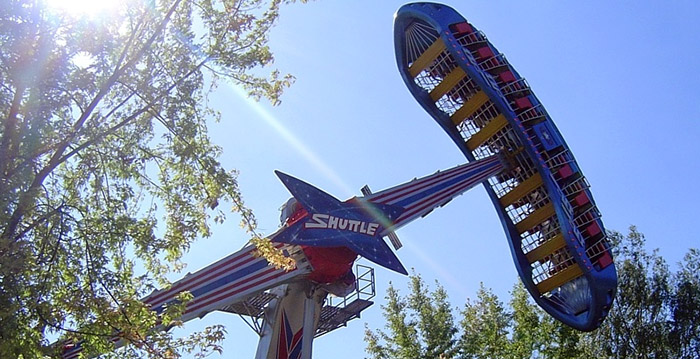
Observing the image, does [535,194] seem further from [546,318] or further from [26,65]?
[26,65]

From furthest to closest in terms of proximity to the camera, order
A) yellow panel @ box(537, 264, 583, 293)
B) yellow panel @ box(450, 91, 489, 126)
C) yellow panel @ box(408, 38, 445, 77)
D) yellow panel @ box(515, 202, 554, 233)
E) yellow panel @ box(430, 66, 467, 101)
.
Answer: yellow panel @ box(408, 38, 445, 77) < yellow panel @ box(430, 66, 467, 101) < yellow panel @ box(450, 91, 489, 126) < yellow panel @ box(515, 202, 554, 233) < yellow panel @ box(537, 264, 583, 293)

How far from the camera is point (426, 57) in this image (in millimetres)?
25406

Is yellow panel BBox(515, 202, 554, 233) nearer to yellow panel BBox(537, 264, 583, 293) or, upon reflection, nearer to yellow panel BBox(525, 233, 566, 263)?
yellow panel BBox(525, 233, 566, 263)

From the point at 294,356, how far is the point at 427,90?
1097cm

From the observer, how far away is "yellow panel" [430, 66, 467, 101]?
24734 millimetres

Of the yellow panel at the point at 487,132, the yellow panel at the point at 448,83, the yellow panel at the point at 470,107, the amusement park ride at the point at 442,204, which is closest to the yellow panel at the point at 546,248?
the amusement park ride at the point at 442,204

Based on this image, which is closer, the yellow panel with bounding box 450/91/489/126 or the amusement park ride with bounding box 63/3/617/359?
the amusement park ride with bounding box 63/3/617/359

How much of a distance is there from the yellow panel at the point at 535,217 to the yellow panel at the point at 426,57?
229 inches

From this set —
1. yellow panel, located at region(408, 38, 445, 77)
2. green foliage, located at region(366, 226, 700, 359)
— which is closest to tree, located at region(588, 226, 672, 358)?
green foliage, located at region(366, 226, 700, 359)

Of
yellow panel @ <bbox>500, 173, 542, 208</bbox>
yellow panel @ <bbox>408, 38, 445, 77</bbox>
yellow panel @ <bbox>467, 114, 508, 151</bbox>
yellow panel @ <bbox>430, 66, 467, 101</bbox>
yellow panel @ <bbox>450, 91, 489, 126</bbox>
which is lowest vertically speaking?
yellow panel @ <bbox>500, 173, 542, 208</bbox>

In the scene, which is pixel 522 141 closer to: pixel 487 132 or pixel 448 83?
pixel 487 132

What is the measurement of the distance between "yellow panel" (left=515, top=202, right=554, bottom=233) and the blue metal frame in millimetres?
289

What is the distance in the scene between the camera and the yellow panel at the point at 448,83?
81.1ft

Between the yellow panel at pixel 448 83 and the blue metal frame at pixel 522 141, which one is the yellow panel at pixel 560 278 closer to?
the blue metal frame at pixel 522 141
